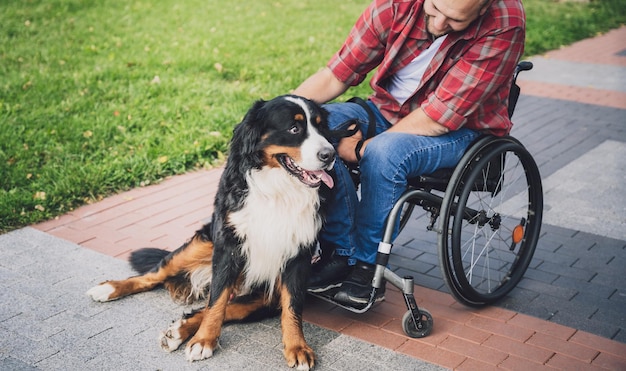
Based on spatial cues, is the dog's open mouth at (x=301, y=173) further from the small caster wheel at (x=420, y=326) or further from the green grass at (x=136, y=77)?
the green grass at (x=136, y=77)

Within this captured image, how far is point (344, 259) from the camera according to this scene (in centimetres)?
348

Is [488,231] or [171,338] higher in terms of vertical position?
[171,338]

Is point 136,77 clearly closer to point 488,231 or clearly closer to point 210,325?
point 488,231

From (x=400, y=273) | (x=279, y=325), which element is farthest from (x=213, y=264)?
(x=400, y=273)

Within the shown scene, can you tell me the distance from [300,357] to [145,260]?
1.16m

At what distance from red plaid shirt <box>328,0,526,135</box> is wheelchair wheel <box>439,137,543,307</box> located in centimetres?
20

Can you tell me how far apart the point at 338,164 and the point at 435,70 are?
2.24ft

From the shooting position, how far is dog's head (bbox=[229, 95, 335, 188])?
2984 mm

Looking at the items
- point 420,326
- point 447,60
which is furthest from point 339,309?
point 447,60

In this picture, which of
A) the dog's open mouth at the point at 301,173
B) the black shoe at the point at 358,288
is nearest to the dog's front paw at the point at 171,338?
the black shoe at the point at 358,288

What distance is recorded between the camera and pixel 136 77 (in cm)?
732

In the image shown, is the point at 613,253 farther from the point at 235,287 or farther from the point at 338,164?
the point at 235,287

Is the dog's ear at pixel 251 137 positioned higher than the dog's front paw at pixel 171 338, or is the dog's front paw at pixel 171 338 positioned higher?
the dog's ear at pixel 251 137

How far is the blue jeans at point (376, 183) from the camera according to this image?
327cm
